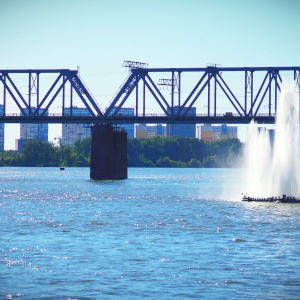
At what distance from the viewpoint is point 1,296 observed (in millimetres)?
30984

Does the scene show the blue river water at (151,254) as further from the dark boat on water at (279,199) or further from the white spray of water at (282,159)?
the white spray of water at (282,159)

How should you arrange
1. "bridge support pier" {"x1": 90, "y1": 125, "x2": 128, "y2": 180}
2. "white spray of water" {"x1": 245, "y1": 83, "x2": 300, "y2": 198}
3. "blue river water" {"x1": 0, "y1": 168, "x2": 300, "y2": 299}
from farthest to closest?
"bridge support pier" {"x1": 90, "y1": 125, "x2": 128, "y2": 180} → "white spray of water" {"x1": 245, "y1": 83, "x2": 300, "y2": 198} → "blue river water" {"x1": 0, "y1": 168, "x2": 300, "y2": 299}

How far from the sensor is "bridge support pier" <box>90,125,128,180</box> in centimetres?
14388

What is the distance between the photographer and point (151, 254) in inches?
1628

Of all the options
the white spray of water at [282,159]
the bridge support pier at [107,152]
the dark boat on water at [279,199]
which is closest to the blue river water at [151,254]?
the dark boat on water at [279,199]

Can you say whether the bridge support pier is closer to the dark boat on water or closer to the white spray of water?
the white spray of water

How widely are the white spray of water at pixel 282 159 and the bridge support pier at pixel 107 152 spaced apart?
55775 millimetres

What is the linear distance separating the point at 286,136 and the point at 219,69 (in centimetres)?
5825

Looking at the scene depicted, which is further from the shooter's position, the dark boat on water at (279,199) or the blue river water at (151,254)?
the dark boat on water at (279,199)

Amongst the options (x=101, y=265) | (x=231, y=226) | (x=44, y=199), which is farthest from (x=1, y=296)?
(x=44, y=199)

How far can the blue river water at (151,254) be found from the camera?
106 feet

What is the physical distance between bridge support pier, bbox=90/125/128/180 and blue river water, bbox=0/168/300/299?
73481 millimetres

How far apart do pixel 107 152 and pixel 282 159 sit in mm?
67283

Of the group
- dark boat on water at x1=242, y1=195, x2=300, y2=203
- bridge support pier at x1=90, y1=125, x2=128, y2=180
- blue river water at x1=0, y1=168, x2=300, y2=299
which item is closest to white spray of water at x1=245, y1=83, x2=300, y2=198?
dark boat on water at x1=242, y1=195, x2=300, y2=203
